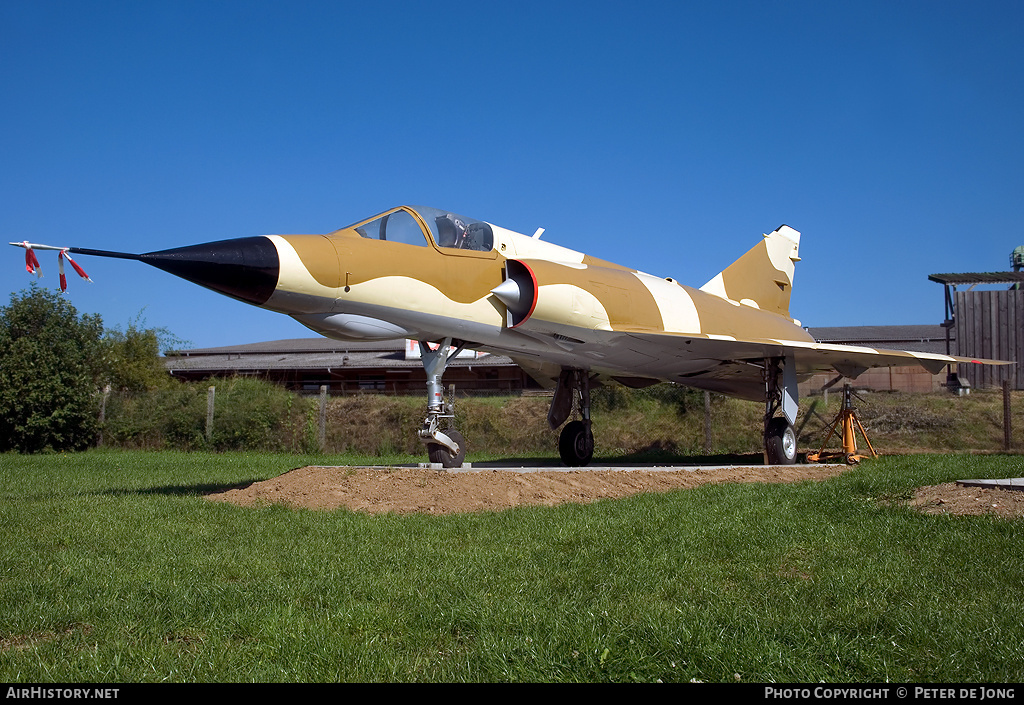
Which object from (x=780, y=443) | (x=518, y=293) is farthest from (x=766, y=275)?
(x=518, y=293)

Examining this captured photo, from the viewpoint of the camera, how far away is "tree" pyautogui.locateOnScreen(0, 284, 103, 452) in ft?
75.8

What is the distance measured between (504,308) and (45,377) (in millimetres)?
19189

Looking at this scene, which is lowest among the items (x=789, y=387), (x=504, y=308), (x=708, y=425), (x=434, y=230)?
(x=708, y=425)

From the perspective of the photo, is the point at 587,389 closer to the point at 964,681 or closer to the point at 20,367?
the point at 964,681

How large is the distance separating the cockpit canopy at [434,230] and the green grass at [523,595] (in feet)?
12.4

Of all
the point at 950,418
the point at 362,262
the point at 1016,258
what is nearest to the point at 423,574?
the point at 362,262

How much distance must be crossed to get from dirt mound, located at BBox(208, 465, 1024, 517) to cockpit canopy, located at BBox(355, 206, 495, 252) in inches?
116

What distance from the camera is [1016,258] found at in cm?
3238

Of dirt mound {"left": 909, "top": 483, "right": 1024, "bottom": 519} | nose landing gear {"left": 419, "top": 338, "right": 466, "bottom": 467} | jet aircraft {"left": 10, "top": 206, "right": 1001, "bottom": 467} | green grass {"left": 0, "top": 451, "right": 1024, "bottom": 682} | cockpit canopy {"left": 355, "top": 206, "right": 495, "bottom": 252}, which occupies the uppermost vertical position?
cockpit canopy {"left": 355, "top": 206, "right": 495, "bottom": 252}

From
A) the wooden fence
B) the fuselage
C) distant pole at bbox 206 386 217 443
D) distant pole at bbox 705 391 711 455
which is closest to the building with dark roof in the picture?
the wooden fence

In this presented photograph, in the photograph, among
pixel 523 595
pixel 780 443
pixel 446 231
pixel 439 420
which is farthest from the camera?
pixel 780 443

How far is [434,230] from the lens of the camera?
10.2 m

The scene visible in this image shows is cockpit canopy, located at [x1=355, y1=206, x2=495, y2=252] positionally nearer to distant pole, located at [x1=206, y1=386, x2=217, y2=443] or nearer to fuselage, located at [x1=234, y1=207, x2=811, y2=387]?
fuselage, located at [x1=234, y1=207, x2=811, y2=387]

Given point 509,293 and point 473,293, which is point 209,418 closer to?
point 473,293
